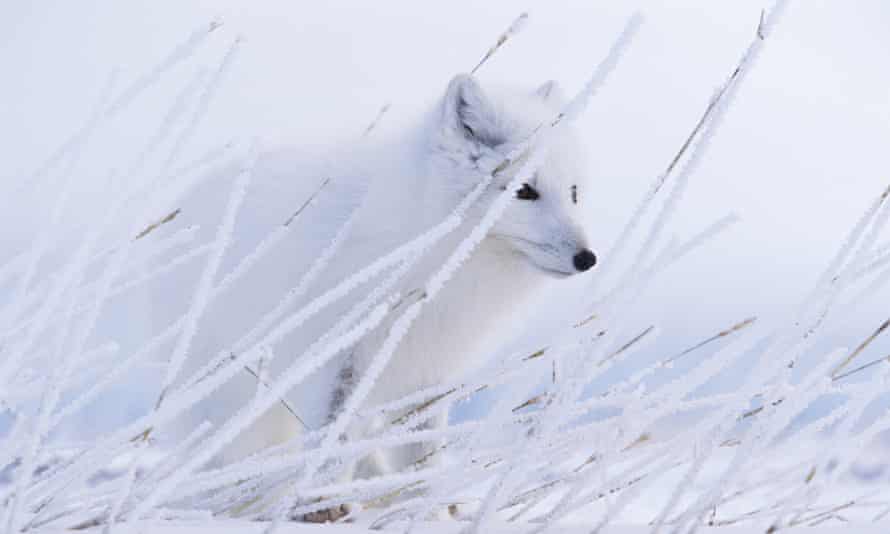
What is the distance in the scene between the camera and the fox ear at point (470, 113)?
121 inches

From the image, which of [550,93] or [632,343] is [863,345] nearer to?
[632,343]

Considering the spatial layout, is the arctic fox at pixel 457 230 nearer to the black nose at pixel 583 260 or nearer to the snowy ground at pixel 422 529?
the black nose at pixel 583 260

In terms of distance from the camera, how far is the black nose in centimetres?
277

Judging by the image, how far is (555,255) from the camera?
9.30ft

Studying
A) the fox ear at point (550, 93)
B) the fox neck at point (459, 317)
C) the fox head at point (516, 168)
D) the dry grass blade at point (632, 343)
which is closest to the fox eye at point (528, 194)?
the fox head at point (516, 168)

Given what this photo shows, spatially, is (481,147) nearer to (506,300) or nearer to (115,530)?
(506,300)

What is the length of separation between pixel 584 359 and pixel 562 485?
0.31m

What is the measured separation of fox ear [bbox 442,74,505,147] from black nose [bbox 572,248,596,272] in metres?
0.55

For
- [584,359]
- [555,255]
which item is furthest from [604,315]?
[555,255]

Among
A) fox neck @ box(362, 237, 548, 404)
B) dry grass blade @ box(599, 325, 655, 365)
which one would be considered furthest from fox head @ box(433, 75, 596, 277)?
dry grass blade @ box(599, 325, 655, 365)

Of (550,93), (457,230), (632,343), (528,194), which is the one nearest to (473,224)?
(457,230)

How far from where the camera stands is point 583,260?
277cm

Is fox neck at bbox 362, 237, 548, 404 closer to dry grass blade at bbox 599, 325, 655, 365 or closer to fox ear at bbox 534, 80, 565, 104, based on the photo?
fox ear at bbox 534, 80, 565, 104

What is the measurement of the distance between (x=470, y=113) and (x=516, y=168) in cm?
40
